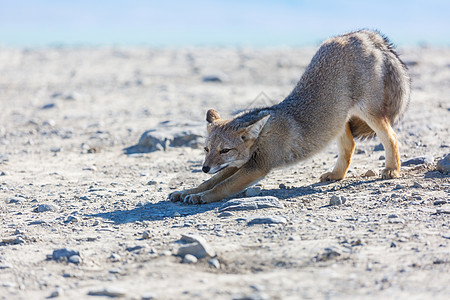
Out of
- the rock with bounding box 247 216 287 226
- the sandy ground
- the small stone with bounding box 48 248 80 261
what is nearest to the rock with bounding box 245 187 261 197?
the sandy ground

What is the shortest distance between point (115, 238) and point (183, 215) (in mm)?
1080

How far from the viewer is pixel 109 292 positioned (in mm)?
4383

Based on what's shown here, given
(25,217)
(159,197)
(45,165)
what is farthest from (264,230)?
(45,165)

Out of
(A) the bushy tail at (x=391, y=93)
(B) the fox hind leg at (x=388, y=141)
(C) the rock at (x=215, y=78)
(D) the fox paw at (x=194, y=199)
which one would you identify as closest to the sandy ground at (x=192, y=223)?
(D) the fox paw at (x=194, y=199)

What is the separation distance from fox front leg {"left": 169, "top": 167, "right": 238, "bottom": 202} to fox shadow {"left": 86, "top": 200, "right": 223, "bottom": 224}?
106 mm

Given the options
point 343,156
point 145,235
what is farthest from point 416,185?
point 145,235

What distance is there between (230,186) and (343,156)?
2.02m

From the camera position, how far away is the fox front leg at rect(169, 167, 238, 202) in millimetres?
7500

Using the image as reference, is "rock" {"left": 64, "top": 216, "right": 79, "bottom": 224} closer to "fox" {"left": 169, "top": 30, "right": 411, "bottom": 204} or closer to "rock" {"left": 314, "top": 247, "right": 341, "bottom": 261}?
"fox" {"left": 169, "top": 30, "right": 411, "bottom": 204}

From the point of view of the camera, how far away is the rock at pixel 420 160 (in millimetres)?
8589

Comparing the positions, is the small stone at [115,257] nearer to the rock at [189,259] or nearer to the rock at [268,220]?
the rock at [189,259]

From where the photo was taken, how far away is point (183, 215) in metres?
6.81

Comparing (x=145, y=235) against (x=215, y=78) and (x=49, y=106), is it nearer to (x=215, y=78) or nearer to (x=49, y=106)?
(x=49, y=106)

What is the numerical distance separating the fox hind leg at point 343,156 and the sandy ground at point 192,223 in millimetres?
268
